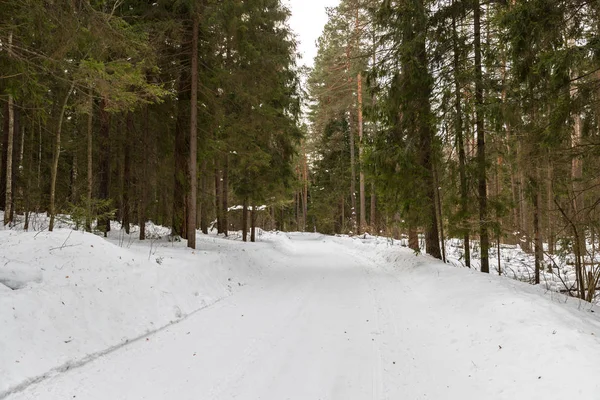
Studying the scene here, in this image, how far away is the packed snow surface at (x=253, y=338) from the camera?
10.9 ft

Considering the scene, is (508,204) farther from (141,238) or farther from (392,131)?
(141,238)

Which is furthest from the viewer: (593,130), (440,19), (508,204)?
(440,19)

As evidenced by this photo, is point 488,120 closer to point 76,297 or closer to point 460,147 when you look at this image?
point 460,147

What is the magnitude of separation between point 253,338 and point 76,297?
7.95 ft

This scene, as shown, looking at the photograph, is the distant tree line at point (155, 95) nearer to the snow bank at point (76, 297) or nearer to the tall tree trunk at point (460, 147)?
the snow bank at point (76, 297)

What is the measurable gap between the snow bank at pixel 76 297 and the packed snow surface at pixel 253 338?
18 mm

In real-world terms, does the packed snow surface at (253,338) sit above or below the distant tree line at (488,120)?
below

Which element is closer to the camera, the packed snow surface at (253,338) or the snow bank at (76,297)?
the packed snow surface at (253,338)

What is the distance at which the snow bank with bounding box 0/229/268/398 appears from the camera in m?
3.59

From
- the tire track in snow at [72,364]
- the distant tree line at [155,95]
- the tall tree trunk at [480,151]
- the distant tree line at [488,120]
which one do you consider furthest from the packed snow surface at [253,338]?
the distant tree line at [155,95]

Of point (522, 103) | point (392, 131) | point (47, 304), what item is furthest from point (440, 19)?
point (47, 304)

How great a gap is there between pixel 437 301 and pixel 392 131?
563 centimetres

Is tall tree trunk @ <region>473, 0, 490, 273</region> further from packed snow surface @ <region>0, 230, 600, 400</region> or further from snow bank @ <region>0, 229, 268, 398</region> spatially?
snow bank @ <region>0, 229, 268, 398</region>

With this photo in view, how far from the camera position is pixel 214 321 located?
214 inches
